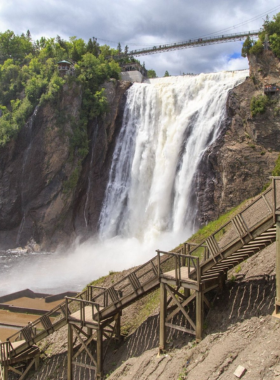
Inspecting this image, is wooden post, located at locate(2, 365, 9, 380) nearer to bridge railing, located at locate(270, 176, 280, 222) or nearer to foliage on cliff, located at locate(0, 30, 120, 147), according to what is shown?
bridge railing, located at locate(270, 176, 280, 222)

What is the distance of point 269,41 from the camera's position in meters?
38.0

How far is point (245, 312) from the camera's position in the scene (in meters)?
13.3

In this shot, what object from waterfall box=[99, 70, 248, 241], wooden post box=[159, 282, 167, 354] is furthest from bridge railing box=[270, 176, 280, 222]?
waterfall box=[99, 70, 248, 241]

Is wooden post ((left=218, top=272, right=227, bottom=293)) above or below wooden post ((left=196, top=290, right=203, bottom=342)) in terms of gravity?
above

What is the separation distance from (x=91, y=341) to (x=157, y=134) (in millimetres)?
29977

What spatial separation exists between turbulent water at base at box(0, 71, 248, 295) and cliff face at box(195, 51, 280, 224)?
1.10 metres

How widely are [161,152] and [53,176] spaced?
1375cm

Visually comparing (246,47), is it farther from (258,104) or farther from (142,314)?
(142,314)

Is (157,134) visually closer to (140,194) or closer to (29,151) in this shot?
(140,194)

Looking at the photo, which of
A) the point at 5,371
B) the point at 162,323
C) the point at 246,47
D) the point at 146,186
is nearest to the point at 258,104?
the point at 246,47

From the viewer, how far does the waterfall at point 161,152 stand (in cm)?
3784

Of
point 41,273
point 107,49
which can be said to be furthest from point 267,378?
point 107,49

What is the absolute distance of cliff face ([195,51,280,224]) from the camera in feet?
112

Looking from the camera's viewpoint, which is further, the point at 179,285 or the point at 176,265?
the point at 179,285
